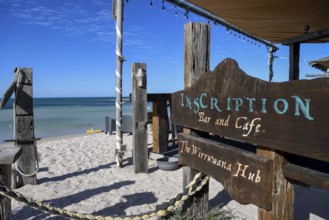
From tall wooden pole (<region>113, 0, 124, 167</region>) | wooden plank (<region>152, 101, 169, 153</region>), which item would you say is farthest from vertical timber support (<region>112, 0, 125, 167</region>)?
wooden plank (<region>152, 101, 169, 153</region>)

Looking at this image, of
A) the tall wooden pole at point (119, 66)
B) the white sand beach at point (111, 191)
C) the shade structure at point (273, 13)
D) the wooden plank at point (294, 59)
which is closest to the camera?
the shade structure at point (273, 13)

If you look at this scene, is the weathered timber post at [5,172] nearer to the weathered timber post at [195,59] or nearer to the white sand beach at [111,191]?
the white sand beach at [111,191]

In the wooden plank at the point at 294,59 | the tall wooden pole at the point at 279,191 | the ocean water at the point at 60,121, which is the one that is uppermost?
the wooden plank at the point at 294,59

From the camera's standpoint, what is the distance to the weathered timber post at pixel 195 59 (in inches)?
126

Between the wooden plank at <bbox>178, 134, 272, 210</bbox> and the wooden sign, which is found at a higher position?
the wooden sign

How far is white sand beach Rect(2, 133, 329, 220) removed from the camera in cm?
428

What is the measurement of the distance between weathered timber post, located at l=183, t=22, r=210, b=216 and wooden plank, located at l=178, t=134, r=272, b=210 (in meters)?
0.34

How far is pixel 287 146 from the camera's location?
1.79 metres

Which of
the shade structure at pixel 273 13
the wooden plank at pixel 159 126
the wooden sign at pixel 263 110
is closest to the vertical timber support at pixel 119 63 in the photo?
the wooden plank at pixel 159 126

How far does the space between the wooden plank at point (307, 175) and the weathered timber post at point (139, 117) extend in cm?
439

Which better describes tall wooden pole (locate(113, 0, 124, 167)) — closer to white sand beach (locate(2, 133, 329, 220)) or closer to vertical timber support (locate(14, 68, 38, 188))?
white sand beach (locate(2, 133, 329, 220))

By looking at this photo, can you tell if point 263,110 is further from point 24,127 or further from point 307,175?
point 24,127

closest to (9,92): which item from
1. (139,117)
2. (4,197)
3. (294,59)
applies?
(4,197)

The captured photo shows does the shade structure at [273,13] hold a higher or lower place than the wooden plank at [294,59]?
higher
